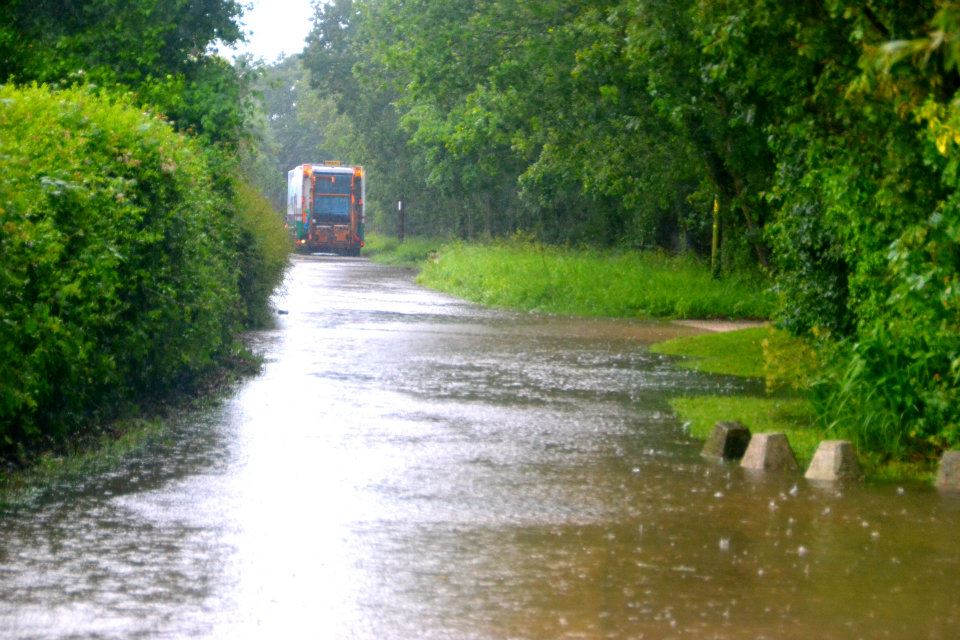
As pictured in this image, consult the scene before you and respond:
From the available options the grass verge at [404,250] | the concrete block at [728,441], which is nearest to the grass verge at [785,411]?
the concrete block at [728,441]

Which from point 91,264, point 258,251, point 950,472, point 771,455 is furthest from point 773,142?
point 258,251

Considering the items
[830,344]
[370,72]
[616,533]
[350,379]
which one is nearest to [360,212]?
[370,72]

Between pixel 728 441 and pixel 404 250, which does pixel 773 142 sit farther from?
pixel 404 250

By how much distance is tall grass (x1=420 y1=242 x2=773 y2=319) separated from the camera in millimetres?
26250

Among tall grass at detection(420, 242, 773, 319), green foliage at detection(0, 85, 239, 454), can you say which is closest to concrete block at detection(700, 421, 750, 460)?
green foliage at detection(0, 85, 239, 454)

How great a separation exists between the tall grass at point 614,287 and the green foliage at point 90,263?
40.9 ft

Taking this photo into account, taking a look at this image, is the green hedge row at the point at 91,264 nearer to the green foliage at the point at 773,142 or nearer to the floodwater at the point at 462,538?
the floodwater at the point at 462,538

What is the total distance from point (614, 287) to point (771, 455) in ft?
58.7

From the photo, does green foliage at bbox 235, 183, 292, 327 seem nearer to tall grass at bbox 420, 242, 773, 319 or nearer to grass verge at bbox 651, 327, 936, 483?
tall grass at bbox 420, 242, 773, 319

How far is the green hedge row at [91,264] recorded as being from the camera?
28.9ft

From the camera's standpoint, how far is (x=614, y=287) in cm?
2791

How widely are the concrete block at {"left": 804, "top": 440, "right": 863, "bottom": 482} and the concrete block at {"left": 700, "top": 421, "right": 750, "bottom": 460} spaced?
837mm

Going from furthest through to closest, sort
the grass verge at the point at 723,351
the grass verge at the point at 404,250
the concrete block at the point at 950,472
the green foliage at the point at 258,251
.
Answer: the grass verge at the point at 404,250
the green foliage at the point at 258,251
the grass verge at the point at 723,351
the concrete block at the point at 950,472

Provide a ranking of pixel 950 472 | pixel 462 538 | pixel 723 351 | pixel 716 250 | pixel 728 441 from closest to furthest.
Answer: pixel 462 538 → pixel 950 472 → pixel 728 441 → pixel 723 351 → pixel 716 250
